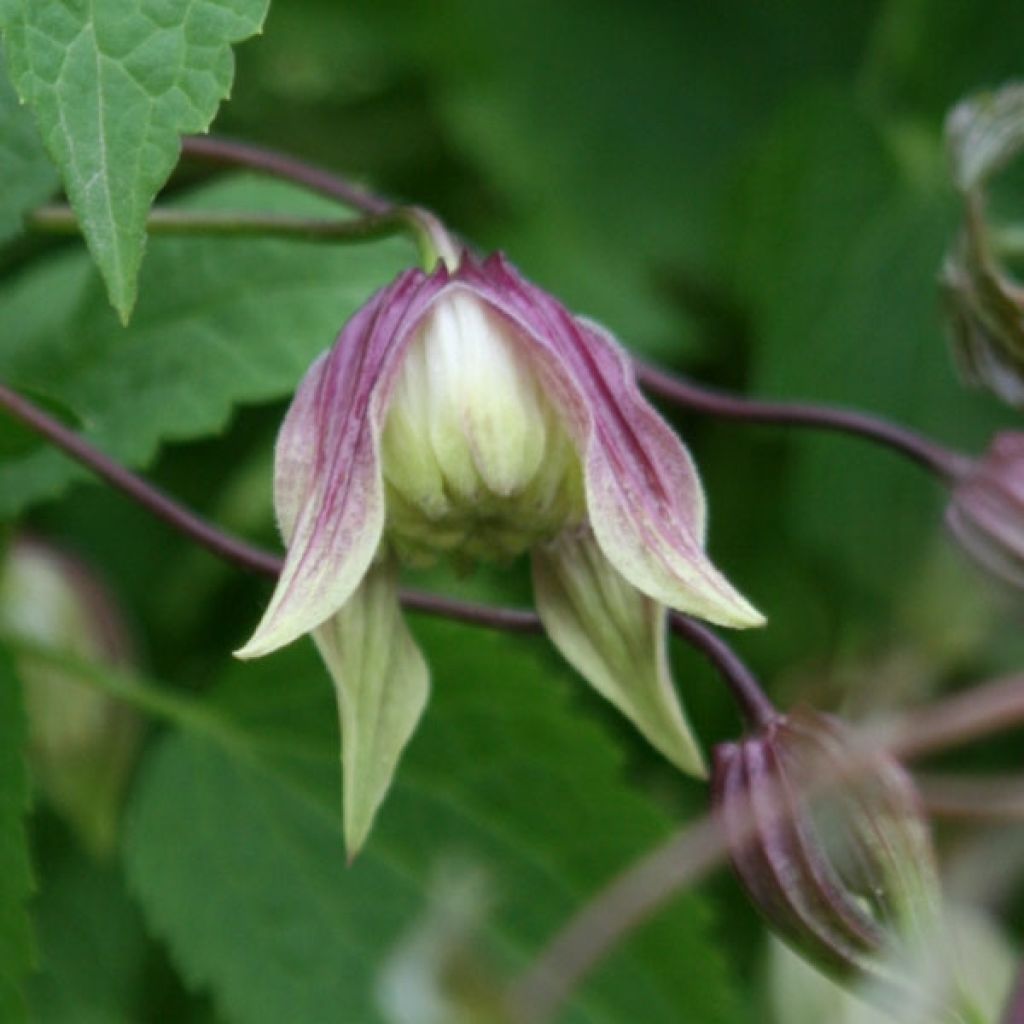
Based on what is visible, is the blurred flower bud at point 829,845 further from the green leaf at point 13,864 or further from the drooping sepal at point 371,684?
the green leaf at point 13,864

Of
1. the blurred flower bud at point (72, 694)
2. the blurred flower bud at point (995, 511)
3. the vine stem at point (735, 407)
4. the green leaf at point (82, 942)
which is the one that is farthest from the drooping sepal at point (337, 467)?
the green leaf at point (82, 942)

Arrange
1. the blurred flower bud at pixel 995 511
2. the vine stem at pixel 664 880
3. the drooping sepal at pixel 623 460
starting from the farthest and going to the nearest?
the blurred flower bud at pixel 995 511 < the drooping sepal at pixel 623 460 < the vine stem at pixel 664 880

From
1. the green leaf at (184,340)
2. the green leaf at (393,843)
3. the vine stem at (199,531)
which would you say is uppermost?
the vine stem at (199,531)

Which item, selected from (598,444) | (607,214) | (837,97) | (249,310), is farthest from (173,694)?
(607,214)

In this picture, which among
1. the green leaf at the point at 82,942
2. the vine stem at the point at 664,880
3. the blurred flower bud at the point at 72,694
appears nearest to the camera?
the vine stem at the point at 664,880

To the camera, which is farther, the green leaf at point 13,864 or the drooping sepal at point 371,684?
the green leaf at point 13,864

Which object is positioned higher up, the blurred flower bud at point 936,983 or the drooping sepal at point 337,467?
the drooping sepal at point 337,467

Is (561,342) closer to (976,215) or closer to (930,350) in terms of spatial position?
(976,215)

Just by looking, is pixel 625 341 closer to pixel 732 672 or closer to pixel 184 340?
pixel 184 340
